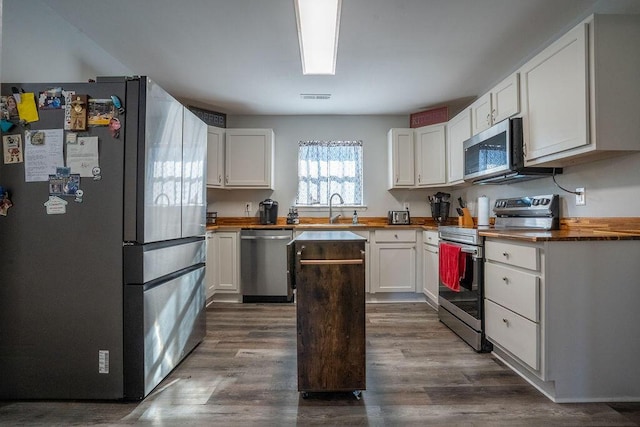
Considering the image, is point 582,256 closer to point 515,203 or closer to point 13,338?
point 515,203

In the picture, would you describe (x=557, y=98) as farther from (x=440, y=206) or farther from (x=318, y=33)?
(x=440, y=206)

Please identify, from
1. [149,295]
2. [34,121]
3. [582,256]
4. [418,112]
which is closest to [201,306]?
[149,295]

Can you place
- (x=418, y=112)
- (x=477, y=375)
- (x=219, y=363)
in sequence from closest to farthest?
(x=477, y=375)
(x=219, y=363)
(x=418, y=112)

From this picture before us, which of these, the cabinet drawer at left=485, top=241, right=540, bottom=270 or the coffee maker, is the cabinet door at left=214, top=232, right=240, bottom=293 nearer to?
the coffee maker

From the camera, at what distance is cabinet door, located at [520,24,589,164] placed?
1.85m

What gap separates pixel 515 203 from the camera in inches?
109

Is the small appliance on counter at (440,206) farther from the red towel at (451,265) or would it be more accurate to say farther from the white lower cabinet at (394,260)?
the red towel at (451,265)

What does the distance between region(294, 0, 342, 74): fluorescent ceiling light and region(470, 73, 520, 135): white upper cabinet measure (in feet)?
4.77

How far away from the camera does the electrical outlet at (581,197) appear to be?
2189 millimetres

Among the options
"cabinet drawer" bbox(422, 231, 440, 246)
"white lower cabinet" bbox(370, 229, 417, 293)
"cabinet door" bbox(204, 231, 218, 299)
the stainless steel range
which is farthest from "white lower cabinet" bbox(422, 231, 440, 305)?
"cabinet door" bbox(204, 231, 218, 299)

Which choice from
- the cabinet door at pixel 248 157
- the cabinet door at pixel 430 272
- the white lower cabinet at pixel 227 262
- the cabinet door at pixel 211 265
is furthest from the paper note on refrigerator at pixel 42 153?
the cabinet door at pixel 430 272

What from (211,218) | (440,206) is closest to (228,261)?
(211,218)

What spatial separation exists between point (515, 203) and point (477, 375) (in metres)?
1.55

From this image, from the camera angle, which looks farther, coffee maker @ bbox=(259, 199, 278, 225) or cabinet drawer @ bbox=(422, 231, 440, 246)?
coffee maker @ bbox=(259, 199, 278, 225)
